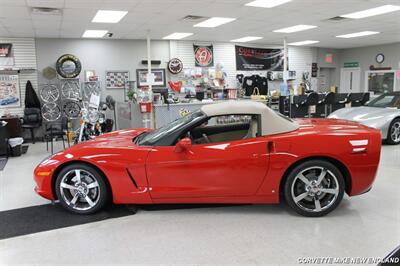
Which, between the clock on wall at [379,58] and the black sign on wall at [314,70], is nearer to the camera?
the clock on wall at [379,58]

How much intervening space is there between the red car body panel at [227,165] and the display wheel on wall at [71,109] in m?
7.05

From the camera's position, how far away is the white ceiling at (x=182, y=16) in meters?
6.36

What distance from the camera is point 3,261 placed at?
101 inches

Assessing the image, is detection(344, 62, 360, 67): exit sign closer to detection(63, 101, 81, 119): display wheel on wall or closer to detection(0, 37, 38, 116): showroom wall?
detection(63, 101, 81, 119): display wheel on wall

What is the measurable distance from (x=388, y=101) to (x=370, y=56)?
8095 mm

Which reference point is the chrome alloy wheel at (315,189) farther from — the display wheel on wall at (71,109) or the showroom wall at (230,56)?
the showroom wall at (230,56)

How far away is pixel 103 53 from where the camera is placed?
1056 centimetres

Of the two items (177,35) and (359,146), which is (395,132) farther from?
(177,35)

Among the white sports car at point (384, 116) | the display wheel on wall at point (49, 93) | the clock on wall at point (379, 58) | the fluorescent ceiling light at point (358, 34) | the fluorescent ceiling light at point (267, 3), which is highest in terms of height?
the fluorescent ceiling light at point (358, 34)

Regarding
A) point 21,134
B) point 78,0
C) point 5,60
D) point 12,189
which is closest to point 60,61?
point 5,60

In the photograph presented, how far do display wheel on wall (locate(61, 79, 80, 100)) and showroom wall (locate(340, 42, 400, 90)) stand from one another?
11.6 m

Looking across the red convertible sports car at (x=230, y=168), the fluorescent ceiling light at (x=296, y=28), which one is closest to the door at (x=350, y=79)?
the fluorescent ceiling light at (x=296, y=28)

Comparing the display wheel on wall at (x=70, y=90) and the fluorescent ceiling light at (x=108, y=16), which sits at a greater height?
the fluorescent ceiling light at (x=108, y=16)

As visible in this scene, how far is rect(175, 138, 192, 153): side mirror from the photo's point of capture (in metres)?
3.08
